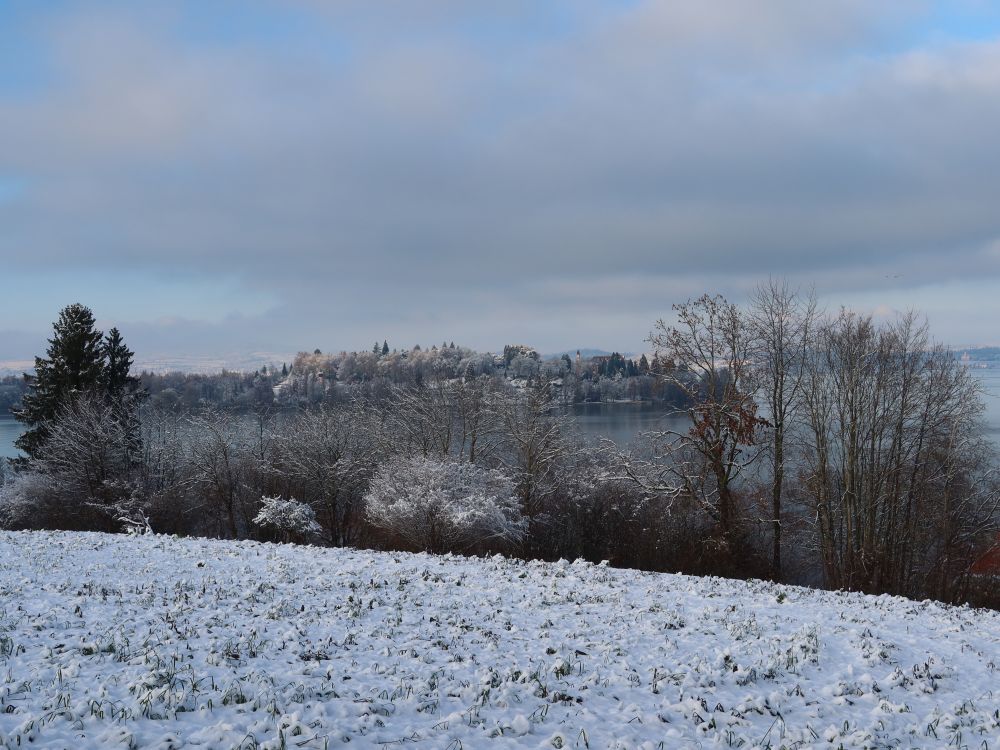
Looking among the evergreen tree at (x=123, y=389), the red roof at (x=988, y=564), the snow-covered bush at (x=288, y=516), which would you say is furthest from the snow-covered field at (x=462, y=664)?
the evergreen tree at (x=123, y=389)

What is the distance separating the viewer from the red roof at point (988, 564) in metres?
21.1

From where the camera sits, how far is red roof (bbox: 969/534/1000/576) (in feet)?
69.1

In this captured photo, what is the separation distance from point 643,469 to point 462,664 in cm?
1944

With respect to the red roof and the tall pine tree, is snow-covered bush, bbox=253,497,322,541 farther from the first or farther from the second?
the red roof

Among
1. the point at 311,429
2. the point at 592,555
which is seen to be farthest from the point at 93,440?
the point at 592,555

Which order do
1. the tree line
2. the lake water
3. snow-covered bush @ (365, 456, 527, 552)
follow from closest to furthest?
the tree line, snow-covered bush @ (365, 456, 527, 552), the lake water

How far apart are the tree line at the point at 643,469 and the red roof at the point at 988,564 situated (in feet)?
1.06

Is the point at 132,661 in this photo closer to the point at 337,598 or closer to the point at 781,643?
the point at 337,598

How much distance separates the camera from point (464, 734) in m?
5.27

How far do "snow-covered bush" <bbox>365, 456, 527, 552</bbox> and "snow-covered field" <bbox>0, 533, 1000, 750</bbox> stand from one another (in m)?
11.0

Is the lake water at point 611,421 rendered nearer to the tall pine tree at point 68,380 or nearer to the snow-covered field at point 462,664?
the tall pine tree at point 68,380

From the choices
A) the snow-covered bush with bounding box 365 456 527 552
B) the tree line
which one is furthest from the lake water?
the snow-covered bush with bounding box 365 456 527 552

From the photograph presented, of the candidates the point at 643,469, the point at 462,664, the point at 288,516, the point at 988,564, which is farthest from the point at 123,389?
the point at 988,564

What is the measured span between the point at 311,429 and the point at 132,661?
30.4 metres
